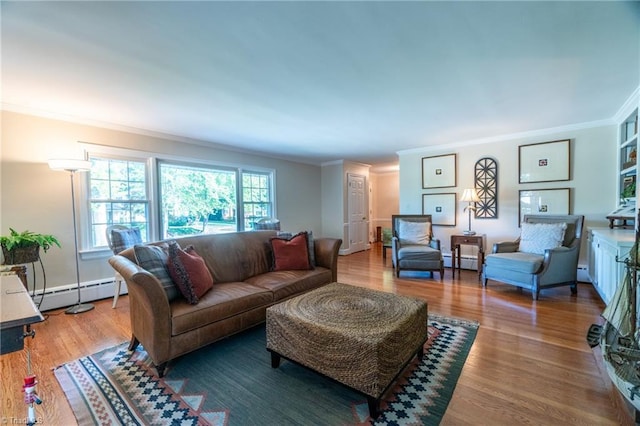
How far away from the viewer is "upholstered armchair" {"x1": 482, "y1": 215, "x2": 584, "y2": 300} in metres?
3.30

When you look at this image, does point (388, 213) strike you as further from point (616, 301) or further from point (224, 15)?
point (224, 15)

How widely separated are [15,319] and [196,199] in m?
3.84

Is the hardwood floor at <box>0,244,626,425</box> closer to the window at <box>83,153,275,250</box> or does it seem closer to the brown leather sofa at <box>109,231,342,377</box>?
the brown leather sofa at <box>109,231,342,377</box>

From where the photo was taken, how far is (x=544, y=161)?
13.7ft

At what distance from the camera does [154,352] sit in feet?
5.99

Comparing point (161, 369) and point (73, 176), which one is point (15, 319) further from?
point (73, 176)

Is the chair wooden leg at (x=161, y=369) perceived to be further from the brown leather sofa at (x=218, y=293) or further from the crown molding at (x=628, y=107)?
the crown molding at (x=628, y=107)

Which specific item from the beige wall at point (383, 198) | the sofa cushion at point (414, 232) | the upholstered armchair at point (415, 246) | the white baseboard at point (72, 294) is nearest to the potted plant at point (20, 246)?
the white baseboard at point (72, 294)

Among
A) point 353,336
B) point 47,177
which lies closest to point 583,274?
point 353,336

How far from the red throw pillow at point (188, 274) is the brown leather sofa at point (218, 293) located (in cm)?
6

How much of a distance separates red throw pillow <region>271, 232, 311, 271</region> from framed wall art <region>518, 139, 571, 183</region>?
12.1 ft

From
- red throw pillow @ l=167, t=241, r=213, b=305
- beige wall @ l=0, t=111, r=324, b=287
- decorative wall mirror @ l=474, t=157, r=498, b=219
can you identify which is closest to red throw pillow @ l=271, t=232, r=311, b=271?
red throw pillow @ l=167, t=241, r=213, b=305

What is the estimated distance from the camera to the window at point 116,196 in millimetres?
3500

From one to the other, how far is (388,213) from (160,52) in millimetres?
7808
